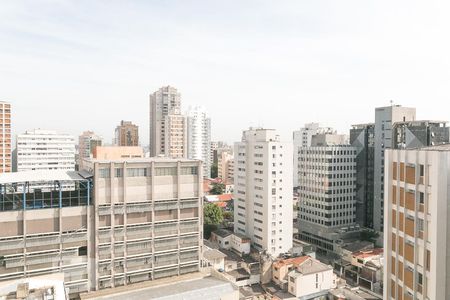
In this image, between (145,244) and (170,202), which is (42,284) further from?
(170,202)

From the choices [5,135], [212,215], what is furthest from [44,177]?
[5,135]

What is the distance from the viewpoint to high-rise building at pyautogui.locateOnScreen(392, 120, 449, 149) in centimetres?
6350

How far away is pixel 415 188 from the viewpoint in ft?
54.7

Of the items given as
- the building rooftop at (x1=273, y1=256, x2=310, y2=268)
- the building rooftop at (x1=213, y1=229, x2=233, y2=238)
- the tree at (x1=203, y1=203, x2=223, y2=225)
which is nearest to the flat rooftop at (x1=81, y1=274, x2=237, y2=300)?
the building rooftop at (x1=273, y1=256, x2=310, y2=268)

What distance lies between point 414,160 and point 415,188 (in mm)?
1311

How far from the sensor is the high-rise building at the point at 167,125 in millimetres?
128625

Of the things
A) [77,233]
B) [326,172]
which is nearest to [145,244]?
[77,233]

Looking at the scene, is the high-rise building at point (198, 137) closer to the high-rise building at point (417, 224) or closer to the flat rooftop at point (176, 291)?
the flat rooftop at point (176, 291)

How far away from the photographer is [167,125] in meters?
129

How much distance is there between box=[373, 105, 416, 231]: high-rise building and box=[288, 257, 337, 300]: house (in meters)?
26.5

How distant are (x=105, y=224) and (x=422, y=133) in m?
56.5

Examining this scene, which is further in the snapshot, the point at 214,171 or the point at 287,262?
the point at 214,171

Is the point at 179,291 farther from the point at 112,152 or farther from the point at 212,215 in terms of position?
the point at 212,215

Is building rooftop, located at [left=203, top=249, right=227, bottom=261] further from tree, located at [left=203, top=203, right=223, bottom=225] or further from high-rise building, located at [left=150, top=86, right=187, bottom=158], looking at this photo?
high-rise building, located at [left=150, top=86, right=187, bottom=158]
